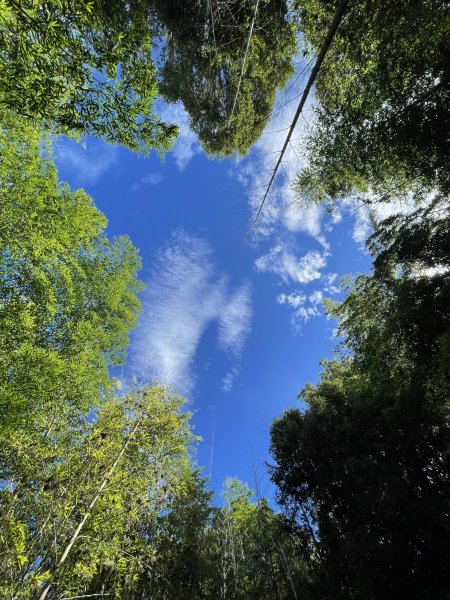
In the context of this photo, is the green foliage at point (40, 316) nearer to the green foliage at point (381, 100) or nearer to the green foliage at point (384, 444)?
the green foliage at point (381, 100)

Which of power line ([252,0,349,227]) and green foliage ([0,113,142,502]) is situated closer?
power line ([252,0,349,227])

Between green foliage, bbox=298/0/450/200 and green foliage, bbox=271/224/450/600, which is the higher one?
green foliage, bbox=298/0/450/200

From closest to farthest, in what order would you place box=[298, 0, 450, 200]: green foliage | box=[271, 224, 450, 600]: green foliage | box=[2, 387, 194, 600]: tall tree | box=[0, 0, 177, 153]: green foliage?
1. box=[0, 0, 177, 153]: green foliage
2. box=[2, 387, 194, 600]: tall tree
3. box=[298, 0, 450, 200]: green foliage
4. box=[271, 224, 450, 600]: green foliage

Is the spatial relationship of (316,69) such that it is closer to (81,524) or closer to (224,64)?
(224,64)

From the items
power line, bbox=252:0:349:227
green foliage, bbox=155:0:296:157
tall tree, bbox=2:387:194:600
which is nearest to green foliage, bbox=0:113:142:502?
tall tree, bbox=2:387:194:600

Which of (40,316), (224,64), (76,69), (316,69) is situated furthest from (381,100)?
(40,316)

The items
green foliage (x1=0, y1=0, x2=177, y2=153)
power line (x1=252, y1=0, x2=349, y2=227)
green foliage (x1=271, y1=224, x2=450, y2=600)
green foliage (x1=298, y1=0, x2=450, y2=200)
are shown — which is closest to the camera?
power line (x1=252, y1=0, x2=349, y2=227)

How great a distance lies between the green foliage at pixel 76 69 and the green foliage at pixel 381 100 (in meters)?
2.19

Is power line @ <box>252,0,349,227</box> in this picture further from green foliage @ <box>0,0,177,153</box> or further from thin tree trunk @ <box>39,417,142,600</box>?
thin tree trunk @ <box>39,417,142,600</box>

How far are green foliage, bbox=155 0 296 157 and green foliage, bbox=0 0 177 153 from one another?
840mm

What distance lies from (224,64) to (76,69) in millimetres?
3022

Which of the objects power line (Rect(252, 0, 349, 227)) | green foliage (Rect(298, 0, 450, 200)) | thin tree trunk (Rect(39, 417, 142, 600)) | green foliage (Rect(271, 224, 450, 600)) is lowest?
thin tree trunk (Rect(39, 417, 142, 600))

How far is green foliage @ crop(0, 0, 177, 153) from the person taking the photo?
69.7 inches

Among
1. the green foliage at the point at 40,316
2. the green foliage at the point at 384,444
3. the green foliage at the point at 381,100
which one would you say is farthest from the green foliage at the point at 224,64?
the green foliage at the point at 384,444
